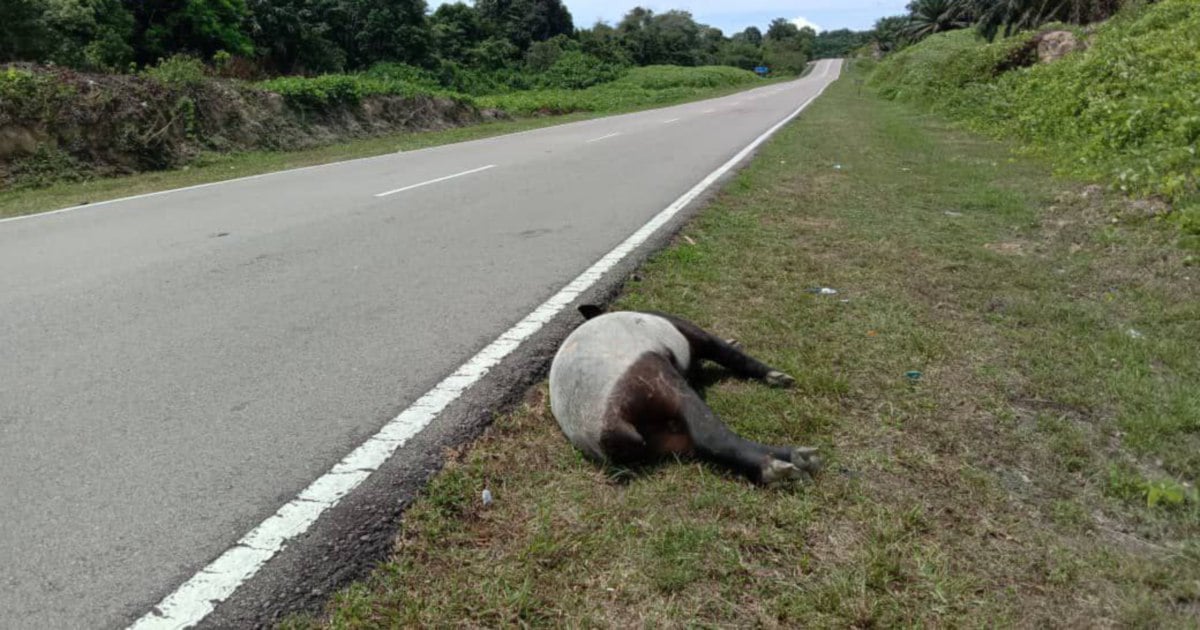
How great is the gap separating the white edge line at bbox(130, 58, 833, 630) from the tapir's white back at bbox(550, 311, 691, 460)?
598mm

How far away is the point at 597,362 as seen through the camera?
A: 3018mm

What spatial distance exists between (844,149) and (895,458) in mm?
10784

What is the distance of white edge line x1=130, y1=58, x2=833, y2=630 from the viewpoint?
2191 millimetres

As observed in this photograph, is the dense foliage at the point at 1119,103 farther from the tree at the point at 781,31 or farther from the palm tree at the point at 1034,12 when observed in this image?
the tree at the point at 781,31

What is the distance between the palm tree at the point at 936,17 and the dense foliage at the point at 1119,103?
45.1 m

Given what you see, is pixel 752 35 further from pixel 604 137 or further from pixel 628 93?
pixel 604 137

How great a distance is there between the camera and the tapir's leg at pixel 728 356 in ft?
11.5

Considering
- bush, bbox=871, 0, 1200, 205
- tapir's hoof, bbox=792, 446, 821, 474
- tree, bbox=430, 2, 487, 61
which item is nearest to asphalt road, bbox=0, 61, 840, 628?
tapir's hoof, bbox=792, 446, 821, 474

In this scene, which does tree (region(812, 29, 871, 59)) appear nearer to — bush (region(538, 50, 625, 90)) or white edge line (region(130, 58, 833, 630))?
bush (region(538, 50, 625, 90))

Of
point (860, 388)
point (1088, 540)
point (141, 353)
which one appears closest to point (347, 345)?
point (141, 353)

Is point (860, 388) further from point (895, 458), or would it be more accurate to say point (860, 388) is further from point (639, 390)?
point (639, 390)

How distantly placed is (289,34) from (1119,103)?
3363 centimetres

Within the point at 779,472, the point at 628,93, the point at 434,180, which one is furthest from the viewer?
the point at 628,93

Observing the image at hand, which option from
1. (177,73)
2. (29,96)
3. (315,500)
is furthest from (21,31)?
(315,500)
